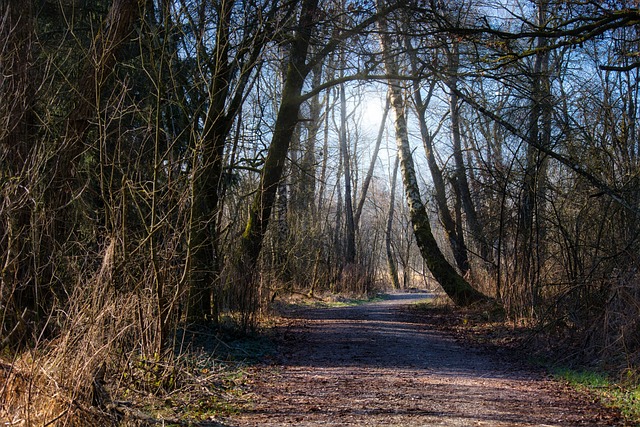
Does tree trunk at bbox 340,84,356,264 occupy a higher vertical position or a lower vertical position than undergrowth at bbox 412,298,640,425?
higher

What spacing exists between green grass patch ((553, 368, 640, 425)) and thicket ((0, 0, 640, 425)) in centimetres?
35

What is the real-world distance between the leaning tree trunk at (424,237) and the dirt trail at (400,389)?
4.05 m

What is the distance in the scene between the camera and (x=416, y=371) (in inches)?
313

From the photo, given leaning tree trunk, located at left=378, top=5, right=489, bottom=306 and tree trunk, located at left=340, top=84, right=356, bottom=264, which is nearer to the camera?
leaning tree trunk, located at left=378, top=5, right=489, bottom=306

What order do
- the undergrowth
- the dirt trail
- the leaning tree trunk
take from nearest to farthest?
the dirt trail → the undergrowth → the leaning tree trunk

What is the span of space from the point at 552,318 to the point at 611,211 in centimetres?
187

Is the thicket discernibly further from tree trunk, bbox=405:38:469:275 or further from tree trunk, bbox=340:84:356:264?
tree trunk, bbox=340:84:356:264

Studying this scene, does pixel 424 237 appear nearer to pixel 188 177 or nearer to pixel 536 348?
pixel 536 348

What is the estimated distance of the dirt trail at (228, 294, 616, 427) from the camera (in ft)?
18.3

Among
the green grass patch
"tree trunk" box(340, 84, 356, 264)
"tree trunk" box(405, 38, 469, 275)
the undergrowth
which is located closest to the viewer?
the green grass patch

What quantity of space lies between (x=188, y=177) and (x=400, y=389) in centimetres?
331

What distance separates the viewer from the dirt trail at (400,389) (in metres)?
5.57

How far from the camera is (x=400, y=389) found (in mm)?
6801

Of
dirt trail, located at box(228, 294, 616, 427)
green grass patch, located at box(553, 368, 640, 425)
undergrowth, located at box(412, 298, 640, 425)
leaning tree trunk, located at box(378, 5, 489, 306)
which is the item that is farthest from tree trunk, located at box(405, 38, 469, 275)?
green grass patch, located at box(553, 368, 640, 425)
